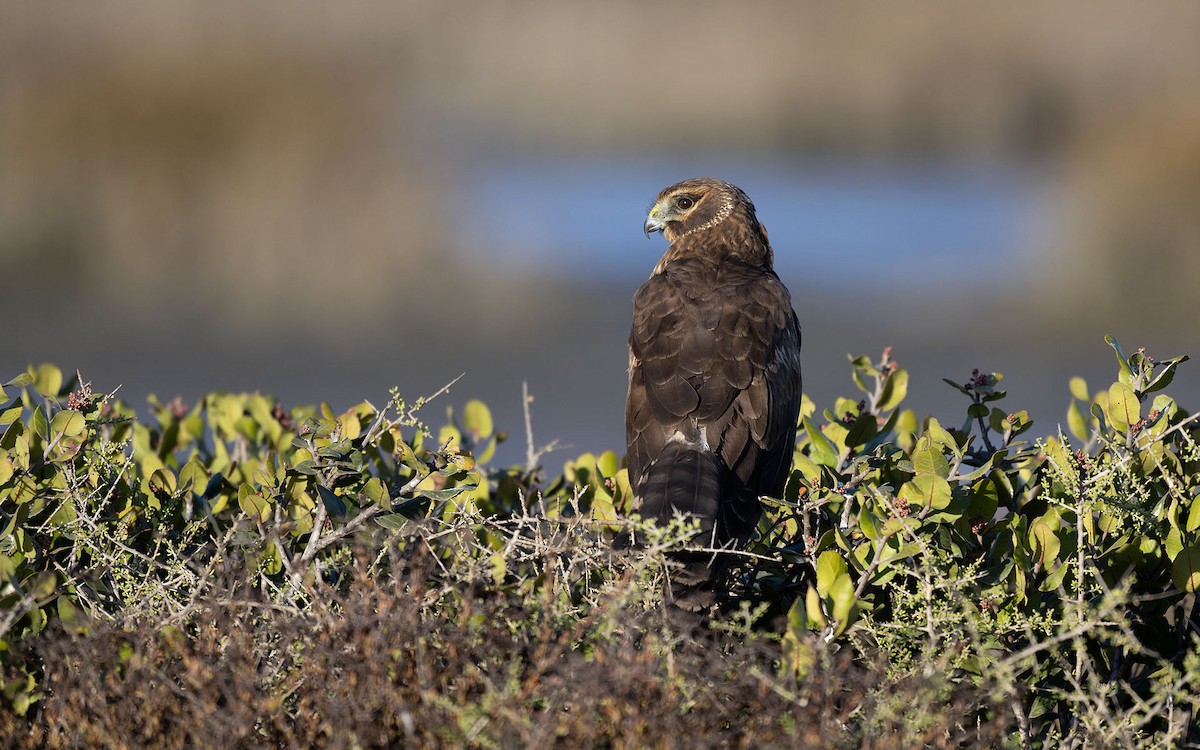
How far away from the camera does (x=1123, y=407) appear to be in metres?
3.57

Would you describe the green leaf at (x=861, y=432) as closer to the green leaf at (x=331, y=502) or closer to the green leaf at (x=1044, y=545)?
the green leaf at (x=1044, y=545)

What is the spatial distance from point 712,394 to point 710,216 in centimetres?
140

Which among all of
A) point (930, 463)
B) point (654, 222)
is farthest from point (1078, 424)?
point (654, 222)

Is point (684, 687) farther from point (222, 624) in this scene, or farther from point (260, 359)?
point (260, 359)

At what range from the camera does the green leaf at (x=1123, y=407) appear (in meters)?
3.55

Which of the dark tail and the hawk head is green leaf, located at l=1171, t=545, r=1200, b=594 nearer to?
the dark tail

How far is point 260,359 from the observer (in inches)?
436

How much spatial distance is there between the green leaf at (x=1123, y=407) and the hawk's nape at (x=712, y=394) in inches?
40.4

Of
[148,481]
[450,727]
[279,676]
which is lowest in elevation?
[450,727]

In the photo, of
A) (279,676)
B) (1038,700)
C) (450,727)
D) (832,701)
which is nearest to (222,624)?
(279,676)

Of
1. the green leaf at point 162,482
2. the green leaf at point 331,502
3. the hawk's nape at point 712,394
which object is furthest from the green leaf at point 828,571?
the green leaf at point 162,482

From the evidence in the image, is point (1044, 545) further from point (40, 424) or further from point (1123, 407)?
point (40, 424)

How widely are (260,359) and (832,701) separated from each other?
917cm

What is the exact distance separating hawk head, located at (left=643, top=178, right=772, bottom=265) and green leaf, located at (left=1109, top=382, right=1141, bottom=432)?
2.00 meters
